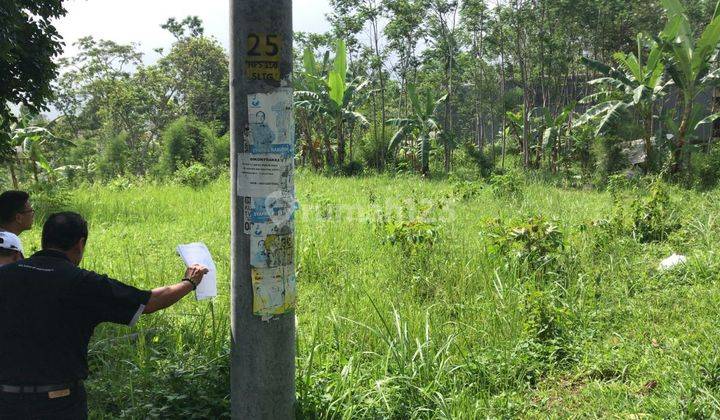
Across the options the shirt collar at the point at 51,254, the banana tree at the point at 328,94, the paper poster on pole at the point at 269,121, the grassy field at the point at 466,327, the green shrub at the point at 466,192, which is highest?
the banana tree at the point at 328,94

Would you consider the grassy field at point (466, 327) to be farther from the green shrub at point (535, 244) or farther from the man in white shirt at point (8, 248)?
the man in white shirt at point (8, 248)

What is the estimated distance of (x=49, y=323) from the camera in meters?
2.04

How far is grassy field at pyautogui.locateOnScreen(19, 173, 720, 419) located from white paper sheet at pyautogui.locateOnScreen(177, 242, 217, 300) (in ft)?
2.35

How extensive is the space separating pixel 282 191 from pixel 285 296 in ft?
1.33

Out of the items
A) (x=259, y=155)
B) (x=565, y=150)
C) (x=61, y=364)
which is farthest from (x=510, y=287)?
(x=565, y=150)

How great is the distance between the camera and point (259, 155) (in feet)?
6.44

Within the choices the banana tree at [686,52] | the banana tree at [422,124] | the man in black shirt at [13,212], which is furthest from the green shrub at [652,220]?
the banana tree at [422,124]

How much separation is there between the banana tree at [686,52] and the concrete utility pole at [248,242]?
1117 cm

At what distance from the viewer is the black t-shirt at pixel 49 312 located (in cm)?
203

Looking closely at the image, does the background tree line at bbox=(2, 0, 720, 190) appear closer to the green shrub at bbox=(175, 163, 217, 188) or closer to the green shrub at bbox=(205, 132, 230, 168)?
the green shrub at bbox=(205, 132, 230, 168)

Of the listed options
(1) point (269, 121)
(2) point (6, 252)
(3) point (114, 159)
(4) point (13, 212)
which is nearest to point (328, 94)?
(3) point (114, 159)

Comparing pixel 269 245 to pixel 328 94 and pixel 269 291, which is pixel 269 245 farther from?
pixel 328 94

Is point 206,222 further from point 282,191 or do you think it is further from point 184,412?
point 282,191

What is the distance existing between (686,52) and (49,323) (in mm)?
12441
